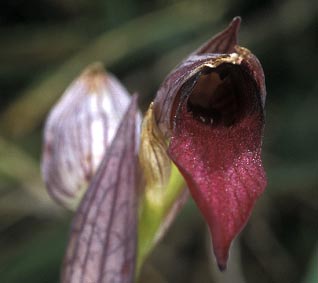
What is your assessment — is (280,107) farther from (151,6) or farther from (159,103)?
(159,103)

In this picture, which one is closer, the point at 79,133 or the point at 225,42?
the point at 225,42

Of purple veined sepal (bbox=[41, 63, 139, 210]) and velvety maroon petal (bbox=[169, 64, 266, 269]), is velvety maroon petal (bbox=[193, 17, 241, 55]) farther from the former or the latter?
purple veined sepal (bbox=[41, 63, 139, 210])

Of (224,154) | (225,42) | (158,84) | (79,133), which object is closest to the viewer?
(224,154)

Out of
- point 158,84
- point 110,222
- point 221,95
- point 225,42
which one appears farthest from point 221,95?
point 158,84

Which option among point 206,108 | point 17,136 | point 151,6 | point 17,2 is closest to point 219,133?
point 206,108

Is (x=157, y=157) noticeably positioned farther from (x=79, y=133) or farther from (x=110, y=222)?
(x=79, y=133)

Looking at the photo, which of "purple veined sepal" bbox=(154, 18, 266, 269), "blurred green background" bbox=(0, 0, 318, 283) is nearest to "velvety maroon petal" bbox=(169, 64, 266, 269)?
"purple veined sepal" bbox=(154, 18, 266, 269)

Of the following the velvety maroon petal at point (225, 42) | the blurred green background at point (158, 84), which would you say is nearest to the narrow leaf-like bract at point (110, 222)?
the velvety maroon petal at point (225, 42)

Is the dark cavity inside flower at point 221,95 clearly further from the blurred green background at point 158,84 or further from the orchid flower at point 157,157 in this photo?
the blurred green background at point 158,84
